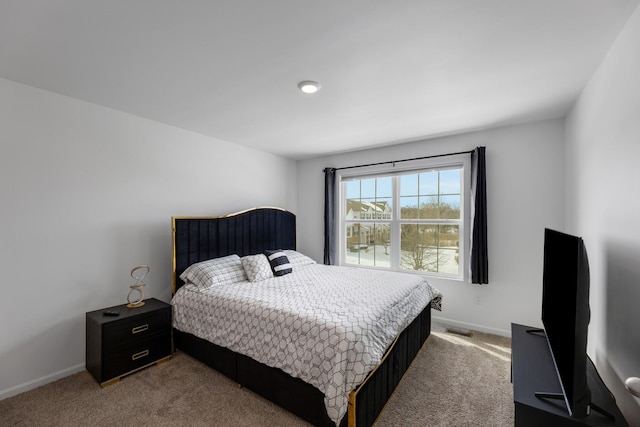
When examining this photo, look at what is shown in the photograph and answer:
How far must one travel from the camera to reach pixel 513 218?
3115 mm

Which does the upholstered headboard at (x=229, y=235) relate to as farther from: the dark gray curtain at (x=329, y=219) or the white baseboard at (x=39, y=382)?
the white baseboard at (x=39, y=382)

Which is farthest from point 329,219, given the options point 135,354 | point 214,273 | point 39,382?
point 39,382

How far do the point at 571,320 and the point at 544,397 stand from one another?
0.43 metres

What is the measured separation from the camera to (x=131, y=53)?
1.75m

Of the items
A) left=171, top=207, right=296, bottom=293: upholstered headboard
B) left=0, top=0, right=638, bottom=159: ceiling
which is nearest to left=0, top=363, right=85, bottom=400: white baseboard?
left=171, top=207, right=296, bottom=293: upholstered headboard

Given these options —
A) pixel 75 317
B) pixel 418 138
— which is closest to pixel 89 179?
pixel 75 317

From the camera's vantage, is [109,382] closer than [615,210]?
No

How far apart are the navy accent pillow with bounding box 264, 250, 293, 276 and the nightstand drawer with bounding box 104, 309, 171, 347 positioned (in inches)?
44.4

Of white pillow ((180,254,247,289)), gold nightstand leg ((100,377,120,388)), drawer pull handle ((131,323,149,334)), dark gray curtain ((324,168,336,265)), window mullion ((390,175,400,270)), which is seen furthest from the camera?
dark gray curtain ((324,168,336,265))

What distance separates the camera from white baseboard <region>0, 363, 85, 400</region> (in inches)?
82.8

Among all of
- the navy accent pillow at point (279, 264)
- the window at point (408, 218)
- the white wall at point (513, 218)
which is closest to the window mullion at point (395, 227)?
the window at point (408, 218)

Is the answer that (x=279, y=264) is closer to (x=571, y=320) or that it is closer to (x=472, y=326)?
(x=472, y=326)

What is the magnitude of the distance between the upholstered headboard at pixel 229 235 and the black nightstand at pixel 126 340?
1.43ft

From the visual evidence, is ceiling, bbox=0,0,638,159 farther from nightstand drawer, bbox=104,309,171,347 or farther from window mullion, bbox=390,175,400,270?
nightstand drawer, bbox=104,309,171,347
